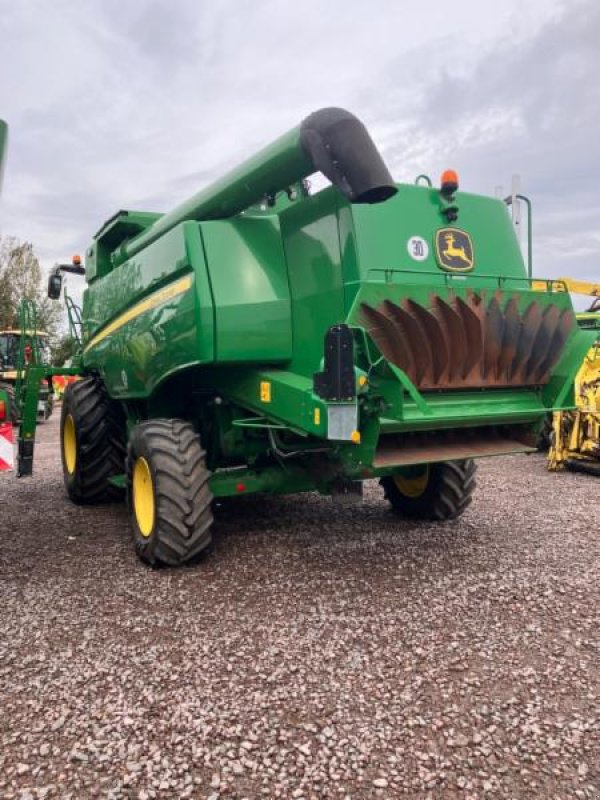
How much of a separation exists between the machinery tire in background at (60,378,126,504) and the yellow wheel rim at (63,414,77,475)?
6 cm

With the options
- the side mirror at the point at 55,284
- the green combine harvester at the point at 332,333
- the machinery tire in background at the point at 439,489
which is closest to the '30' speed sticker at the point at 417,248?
the green combine harvester at the point at 332,333

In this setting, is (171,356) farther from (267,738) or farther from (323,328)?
(267,738)

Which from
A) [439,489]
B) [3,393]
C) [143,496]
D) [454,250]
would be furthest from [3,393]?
[439,489]

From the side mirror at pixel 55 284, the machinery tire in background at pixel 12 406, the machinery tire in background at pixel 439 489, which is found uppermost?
the side mirror at pixel 55 284

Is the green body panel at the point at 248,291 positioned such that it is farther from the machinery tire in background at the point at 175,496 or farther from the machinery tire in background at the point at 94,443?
the machinery tire in background at the point at 94,443

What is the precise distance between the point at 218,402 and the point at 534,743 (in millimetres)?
2871

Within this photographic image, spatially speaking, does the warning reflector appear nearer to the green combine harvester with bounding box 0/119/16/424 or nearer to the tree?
the green combine harvester with bounding box 0/119/16/424

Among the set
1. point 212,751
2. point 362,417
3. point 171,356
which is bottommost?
point 212,751

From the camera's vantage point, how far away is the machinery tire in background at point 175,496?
4.10 metres

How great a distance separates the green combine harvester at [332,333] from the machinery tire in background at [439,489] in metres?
0.96

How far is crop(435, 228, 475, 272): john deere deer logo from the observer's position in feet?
13.3

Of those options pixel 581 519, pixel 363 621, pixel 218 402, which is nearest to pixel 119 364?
pixel 218 402

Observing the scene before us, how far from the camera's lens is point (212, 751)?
2318 mm

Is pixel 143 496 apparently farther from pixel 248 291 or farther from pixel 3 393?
pixel 248 291
